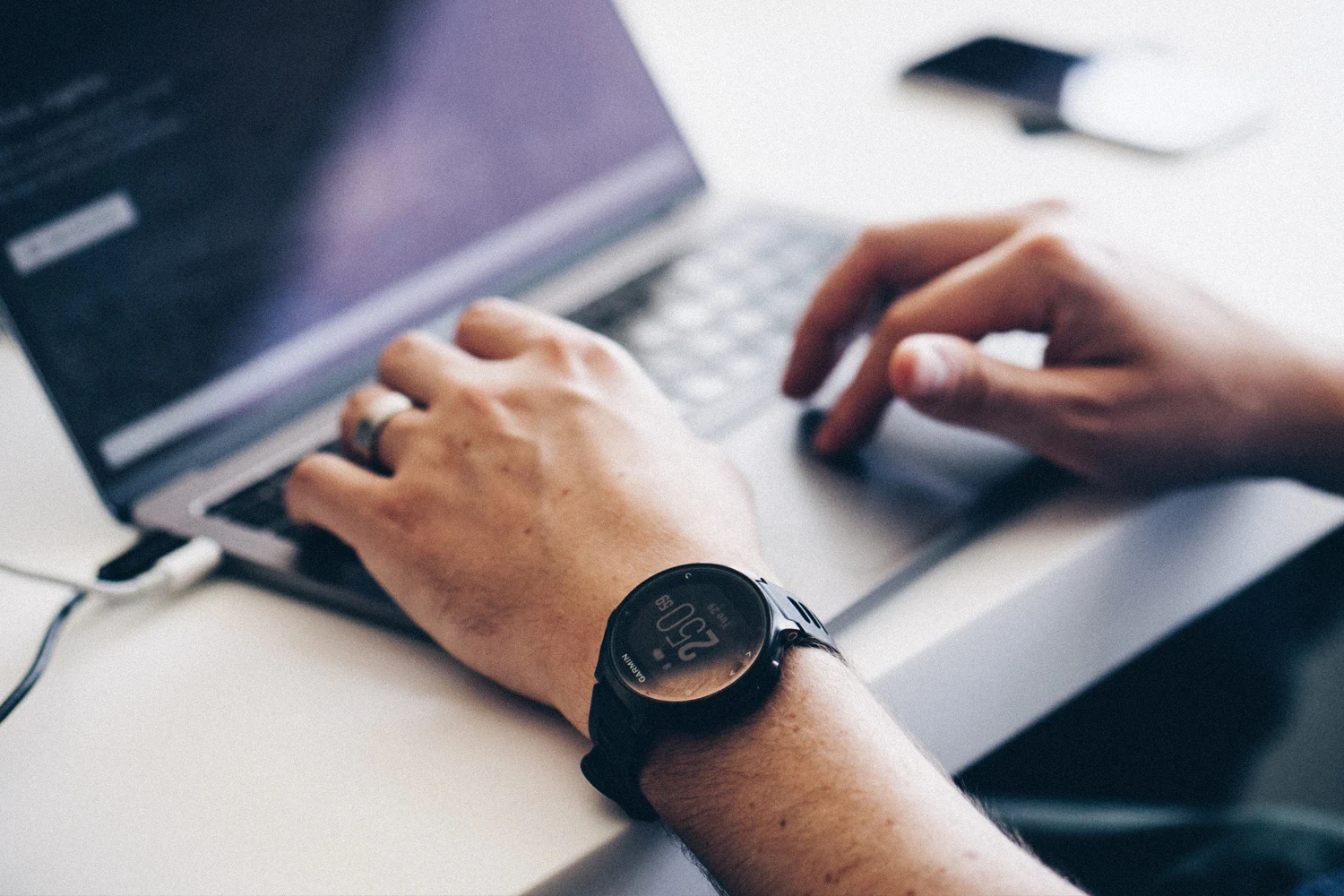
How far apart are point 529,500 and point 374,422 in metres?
0.12

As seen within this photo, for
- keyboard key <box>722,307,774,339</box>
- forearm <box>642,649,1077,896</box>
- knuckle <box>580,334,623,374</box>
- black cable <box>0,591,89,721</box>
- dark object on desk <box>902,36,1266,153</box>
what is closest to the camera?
forearm <box>642,649,1077,896</box>

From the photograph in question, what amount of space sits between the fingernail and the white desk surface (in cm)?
9

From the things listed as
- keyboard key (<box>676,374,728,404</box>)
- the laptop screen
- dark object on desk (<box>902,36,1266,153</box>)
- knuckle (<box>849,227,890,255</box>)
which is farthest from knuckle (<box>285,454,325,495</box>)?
dark object on desk (<box>902,36,1266,153</box>)

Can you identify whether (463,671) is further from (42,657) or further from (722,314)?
(722,314)

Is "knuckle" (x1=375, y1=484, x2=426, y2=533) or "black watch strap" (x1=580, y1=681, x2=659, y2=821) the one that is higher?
"knuckle" (x1=375, y1=484, x2=426, y2=533)

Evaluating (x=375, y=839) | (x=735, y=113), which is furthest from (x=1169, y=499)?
(x=735, y=113)

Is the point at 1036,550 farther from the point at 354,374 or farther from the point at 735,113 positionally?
the point at 735,113

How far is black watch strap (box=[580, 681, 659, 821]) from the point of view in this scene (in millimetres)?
430

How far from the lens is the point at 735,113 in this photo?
105 cm

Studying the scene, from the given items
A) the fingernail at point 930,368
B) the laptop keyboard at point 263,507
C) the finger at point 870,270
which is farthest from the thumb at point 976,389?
the laptop keyboard at point 263,507

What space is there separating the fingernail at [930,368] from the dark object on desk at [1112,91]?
443mm

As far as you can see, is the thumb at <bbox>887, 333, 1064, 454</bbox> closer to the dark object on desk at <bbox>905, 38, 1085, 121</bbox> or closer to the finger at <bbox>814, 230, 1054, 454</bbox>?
the finger at <bbox>814, 230, 1054, 454</bbox>

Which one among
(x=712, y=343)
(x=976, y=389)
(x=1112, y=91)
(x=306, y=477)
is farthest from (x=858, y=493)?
(x=1112, y=91)

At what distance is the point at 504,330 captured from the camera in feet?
2.18
